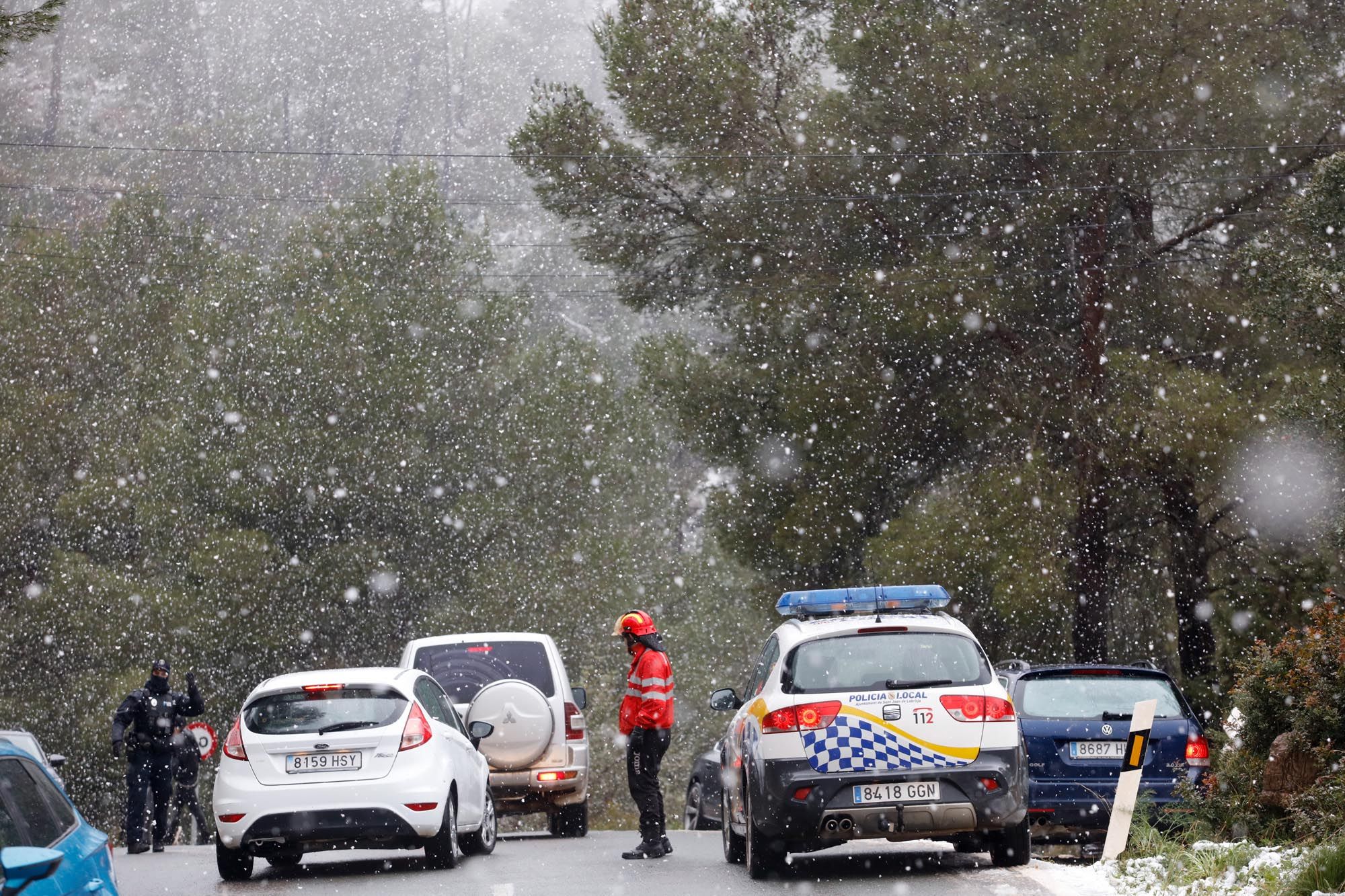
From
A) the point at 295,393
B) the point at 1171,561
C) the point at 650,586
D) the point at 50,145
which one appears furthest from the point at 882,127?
the point at 50,145

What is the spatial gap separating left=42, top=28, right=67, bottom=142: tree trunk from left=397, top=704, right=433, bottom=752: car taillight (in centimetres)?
5216

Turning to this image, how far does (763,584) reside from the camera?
3152 cm

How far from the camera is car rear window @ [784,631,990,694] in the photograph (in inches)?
425

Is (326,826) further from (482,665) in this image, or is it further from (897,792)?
(482,665)

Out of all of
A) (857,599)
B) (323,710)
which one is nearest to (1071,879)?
(857,599)

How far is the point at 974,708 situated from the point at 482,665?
7.16 m

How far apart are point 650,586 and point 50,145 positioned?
20.5 meters

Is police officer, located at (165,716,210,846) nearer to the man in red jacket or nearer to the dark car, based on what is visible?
the dark car

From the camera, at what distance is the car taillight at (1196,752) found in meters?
13.2

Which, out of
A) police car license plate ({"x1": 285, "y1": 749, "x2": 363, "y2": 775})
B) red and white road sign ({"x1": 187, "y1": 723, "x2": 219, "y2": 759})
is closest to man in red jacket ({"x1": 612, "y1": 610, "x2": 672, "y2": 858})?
police car license plate ({"x1": 285, "y1": 749, "x2": 363, "y2": 775})

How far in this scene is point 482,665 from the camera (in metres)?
16.9

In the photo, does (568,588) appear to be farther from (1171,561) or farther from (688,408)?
(1171,561)

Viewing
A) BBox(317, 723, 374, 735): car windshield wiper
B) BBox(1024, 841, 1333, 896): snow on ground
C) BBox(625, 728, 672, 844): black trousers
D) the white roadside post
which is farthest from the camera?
BBox(625, 728, 672, 844): black trousers

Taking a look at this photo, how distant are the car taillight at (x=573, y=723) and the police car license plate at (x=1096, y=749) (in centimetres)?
507
